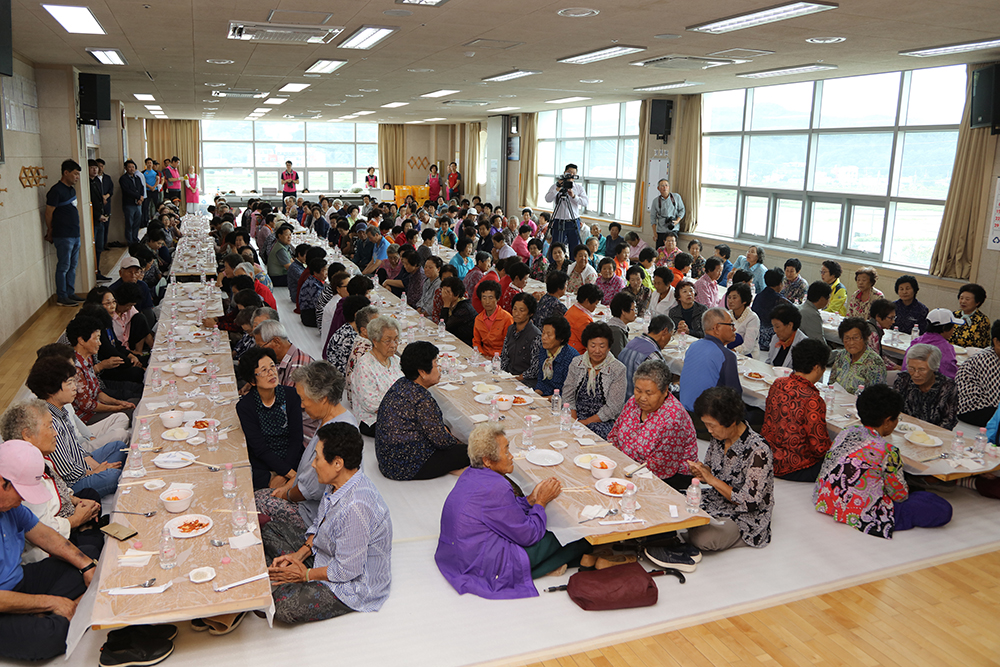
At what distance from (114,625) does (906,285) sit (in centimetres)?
851

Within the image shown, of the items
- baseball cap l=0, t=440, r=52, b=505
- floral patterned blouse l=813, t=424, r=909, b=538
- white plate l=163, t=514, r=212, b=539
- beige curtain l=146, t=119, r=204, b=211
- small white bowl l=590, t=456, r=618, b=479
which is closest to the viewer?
baseball cap l=0, t=440, r=52, b=505

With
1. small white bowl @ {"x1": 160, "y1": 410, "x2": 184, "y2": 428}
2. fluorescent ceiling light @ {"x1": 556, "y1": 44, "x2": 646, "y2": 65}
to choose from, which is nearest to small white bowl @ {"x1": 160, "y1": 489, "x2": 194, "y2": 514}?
small white bowl @ {"x1": 160, "y1": 410, "x2": 184, "y2": 428}

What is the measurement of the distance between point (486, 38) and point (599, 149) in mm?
11763

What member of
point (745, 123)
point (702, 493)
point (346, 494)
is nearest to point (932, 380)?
point (702, 493)

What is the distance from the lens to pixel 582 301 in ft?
23.4

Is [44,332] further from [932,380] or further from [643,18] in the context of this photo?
[932,380]

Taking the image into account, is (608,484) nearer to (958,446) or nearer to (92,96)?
(958,446)

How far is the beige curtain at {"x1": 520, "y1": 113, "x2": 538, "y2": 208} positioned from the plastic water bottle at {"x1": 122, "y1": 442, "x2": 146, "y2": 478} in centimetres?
1968

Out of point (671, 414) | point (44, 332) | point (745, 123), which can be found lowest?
point (44, 332)

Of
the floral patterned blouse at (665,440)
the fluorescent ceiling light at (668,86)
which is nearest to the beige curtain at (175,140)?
the fluorescent ceiling light at (668,86)

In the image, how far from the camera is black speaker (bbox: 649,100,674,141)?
15.3 metres

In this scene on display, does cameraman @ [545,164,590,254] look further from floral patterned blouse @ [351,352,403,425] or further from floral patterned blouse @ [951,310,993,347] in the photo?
floral patterned blouse @ [351,352,403,425]

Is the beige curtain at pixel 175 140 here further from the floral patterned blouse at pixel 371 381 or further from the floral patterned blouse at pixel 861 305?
the floral patterned blouse at pixel 861 305

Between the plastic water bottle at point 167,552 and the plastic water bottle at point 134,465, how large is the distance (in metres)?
0.81
